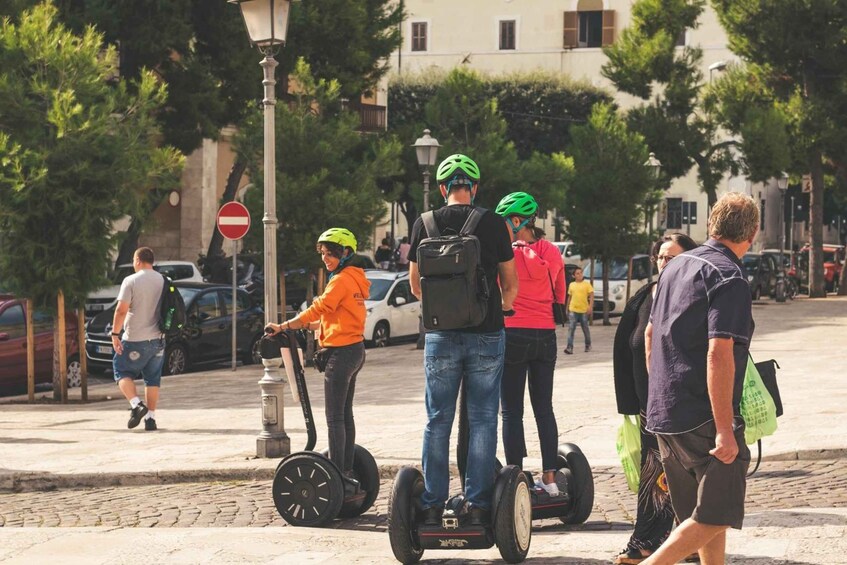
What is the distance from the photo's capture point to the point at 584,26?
231 ft

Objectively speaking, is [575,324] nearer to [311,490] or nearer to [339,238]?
[339,238]

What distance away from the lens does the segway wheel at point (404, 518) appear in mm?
7062

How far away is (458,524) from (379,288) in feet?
71.8

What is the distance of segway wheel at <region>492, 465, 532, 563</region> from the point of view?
7000 millimetres

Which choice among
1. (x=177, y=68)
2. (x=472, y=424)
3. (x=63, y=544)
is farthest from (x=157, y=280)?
(x=177, y=68)

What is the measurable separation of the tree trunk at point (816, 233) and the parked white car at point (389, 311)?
857 inches

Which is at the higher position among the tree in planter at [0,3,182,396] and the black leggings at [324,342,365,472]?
the tree in planter at [0,3,182,396]

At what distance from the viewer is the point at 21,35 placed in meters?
17.5

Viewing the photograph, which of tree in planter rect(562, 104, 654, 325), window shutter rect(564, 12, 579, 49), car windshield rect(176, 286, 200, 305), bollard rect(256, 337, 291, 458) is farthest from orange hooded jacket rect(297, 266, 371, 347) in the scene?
window shutter rect(564, 12, 579, 49)

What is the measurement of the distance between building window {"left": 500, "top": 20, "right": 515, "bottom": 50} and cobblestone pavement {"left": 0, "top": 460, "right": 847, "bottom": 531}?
6232 centimetres

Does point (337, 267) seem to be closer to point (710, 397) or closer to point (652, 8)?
point (710, 397)

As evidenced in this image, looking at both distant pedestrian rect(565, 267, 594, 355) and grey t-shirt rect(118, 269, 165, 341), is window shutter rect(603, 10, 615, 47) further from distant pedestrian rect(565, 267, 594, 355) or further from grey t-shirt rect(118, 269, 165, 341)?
grey t-shirt rect(118, 269, 165, 341)

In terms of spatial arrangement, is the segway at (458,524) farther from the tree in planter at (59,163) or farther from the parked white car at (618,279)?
the parked white car at (618,279)

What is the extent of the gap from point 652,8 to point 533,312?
38.4 m
